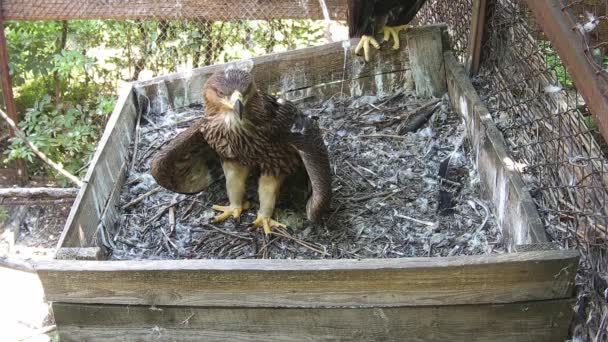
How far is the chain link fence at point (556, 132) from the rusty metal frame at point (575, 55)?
0.02 m

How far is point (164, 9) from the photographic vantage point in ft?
16.6

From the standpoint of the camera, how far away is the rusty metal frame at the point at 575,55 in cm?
204

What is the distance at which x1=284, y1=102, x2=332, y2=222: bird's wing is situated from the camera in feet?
9.02

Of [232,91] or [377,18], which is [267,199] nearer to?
[232,91]

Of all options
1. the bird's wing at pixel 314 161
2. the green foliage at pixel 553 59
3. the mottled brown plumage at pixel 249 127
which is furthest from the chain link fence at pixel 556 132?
the mottled brown plumage at pixel 249 127

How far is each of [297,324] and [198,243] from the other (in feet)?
2.17

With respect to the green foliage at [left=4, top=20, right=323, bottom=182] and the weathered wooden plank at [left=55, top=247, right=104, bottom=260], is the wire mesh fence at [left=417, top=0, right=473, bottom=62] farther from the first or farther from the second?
the weathered wooden plank at [left=55, top=247, right=104, bottom=260]

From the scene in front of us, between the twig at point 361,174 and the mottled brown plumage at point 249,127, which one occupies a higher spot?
the mottled brown plumage at point 249,127

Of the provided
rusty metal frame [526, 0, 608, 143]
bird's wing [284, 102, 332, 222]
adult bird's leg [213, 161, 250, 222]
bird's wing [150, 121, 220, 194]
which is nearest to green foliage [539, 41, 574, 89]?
rusty metal frame [526, 0, 608, 143]

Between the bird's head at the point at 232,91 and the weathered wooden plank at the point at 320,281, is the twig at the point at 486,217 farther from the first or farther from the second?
the bird's head at the point at 232,91

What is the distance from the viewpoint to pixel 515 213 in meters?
2.66

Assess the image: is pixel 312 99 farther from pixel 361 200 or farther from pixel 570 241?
pixel 570 241

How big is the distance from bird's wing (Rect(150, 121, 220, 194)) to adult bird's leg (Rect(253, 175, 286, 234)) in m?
0.30

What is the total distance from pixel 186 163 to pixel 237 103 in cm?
54
